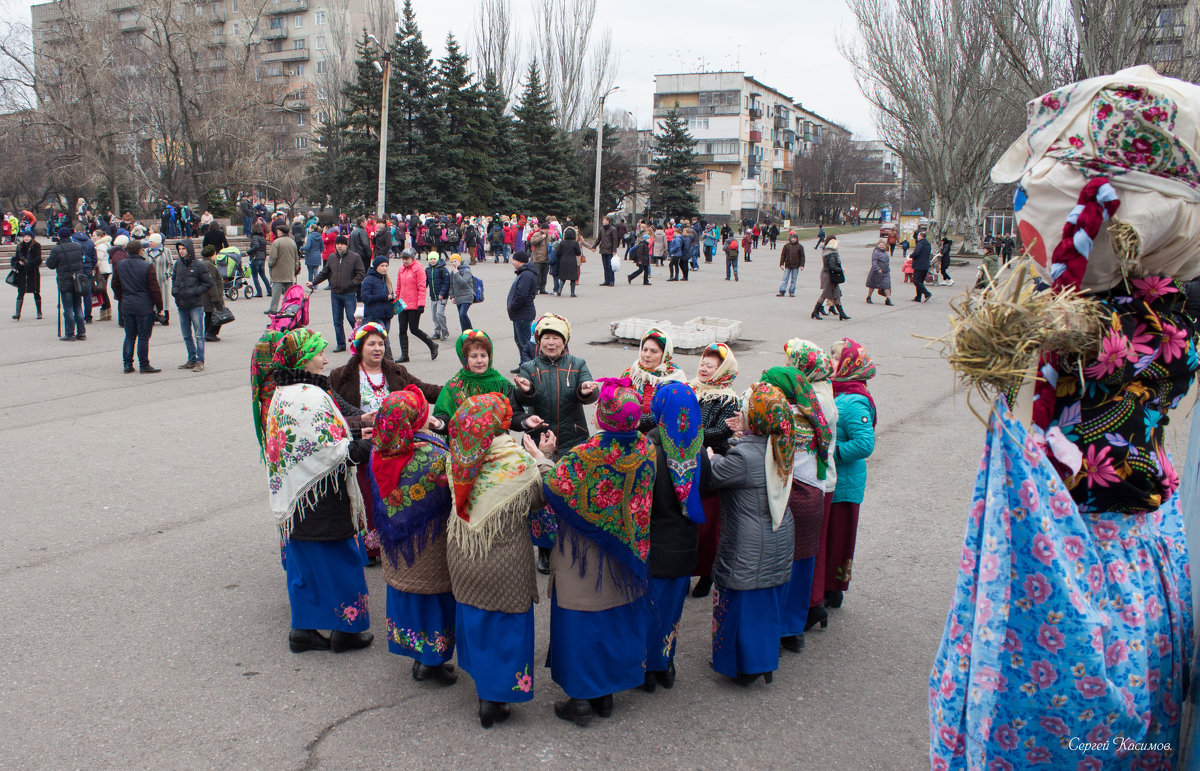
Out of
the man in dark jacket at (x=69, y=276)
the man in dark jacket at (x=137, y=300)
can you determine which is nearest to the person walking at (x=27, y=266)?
the man in dark jacket at (x=69, y=276)

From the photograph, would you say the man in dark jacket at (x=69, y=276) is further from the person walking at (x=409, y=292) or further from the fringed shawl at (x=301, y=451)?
the fringed shawl at (x=301, y=451)

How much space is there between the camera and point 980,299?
212 centimetres

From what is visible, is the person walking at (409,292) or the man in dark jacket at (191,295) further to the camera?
the person walking at (409,292)

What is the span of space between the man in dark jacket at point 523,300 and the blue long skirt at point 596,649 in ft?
25.0

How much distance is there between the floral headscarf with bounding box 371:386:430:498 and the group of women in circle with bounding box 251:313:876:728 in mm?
10

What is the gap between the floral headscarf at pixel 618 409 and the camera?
11.0 feet

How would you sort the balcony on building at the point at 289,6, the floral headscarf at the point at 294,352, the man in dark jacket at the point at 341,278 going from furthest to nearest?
1. the balcony on building at the point at 289,6
2. the man in dark jacket at the point at 341,278
3. the floral headscarf at the point at 294,352

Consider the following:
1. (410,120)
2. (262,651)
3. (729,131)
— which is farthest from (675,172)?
(262,651)

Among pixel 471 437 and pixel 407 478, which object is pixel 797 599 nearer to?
pixel 471 437

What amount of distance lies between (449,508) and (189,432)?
5678mm

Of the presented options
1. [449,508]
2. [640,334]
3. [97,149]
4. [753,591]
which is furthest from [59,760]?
[97,149]

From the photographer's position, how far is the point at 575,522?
11.7 ft

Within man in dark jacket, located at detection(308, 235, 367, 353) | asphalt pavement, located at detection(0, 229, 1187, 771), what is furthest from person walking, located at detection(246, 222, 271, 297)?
asphalt pavement, located at detection(0, 229, 1187, 771)

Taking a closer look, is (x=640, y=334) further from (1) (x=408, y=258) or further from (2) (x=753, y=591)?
(2) (x=753, y=591)
